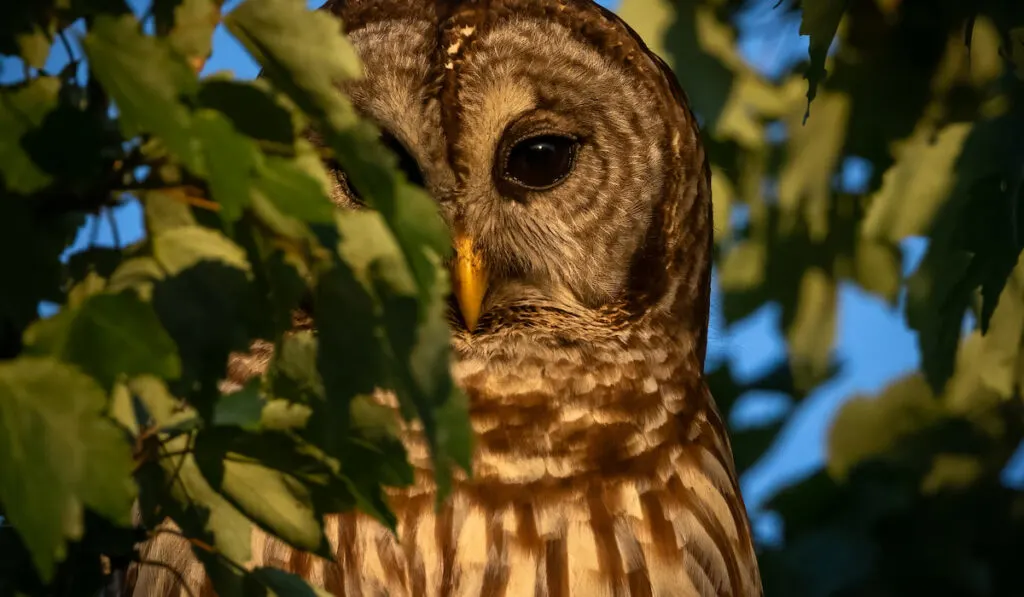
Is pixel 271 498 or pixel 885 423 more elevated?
pixel 885 423

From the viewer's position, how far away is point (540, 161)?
3.29m

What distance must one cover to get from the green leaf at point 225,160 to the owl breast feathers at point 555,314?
1.36m

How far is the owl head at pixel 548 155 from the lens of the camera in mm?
3141

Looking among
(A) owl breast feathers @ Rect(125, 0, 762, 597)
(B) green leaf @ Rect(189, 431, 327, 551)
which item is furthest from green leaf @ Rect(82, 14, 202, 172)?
(A) owl breast feathers @ Rect(125, 0, 762, 597)

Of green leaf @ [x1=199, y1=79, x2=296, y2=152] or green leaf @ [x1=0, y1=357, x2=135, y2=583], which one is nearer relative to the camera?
green leaf @ [x1=0, y1=357, x2=135, y2=583]

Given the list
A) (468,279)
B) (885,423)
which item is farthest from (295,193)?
(885,423)

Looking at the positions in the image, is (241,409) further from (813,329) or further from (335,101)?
(813,329)

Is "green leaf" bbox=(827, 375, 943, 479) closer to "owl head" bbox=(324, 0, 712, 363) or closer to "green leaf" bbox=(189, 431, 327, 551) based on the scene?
"owl head" bbox=(324, 0, 712, 363)

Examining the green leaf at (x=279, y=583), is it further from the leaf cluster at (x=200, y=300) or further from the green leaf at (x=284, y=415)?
the green leaf at (x=284, y=415)

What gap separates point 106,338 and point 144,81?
236 millimetres

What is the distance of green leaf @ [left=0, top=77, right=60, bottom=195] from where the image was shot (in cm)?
131

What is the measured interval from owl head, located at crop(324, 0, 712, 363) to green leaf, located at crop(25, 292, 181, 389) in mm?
1760

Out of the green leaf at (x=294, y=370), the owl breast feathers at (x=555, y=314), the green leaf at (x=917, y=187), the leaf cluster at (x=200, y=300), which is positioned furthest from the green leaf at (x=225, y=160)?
the green leaf at (x=917, y=187)

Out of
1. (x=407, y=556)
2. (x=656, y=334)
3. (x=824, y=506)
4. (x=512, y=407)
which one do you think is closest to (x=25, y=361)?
(x=407, y=556)
